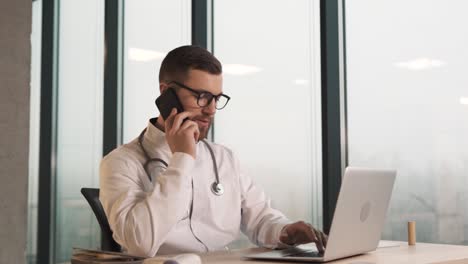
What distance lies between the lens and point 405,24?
3102mm

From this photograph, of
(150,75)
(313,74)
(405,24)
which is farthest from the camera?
(150,75)

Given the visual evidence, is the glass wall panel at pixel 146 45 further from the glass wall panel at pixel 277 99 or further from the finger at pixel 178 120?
the finger at pixel 178 120

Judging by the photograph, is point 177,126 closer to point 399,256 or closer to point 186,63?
point 186,63

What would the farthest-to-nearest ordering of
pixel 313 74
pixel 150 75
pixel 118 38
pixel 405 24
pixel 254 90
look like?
1. pixel 118 38
2. pixel 150 75
3. pixel 254 90
4. pixel 313 74
5. pixel 405 24

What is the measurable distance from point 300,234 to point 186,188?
413 mm

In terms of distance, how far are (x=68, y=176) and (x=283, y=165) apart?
8.10ft

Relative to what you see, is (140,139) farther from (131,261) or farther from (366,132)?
(366,132)

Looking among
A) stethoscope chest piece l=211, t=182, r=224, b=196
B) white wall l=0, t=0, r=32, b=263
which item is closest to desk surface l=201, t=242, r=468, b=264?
stethoscope chest piece l=211, t=182, r=224, b=196

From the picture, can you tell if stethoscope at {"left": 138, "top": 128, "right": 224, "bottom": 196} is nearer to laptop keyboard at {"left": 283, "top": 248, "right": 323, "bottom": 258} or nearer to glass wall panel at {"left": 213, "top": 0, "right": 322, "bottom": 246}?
laptop keyboard at {"left": 283, "top": 248, "right": 323, "bottom": 258}

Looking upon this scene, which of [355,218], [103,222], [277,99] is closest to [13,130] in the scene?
[277,99]

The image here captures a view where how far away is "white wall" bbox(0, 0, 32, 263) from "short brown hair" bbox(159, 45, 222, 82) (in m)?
2.04

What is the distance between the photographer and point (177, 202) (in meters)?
2.11

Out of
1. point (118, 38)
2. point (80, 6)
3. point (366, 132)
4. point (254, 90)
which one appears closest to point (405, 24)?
point (366, 132)

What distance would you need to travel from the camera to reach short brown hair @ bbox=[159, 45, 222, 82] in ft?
7.70
